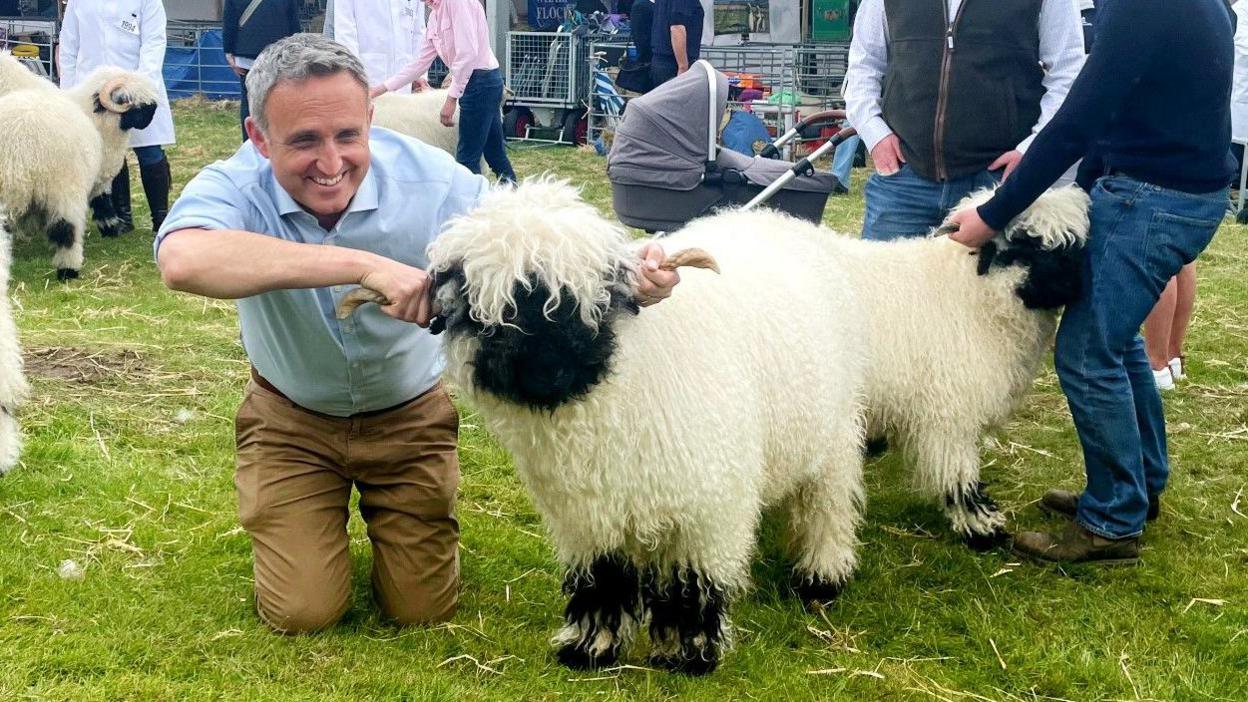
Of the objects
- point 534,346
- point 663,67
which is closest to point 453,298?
point 534,346

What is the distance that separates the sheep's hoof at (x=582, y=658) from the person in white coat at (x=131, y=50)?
7.61m

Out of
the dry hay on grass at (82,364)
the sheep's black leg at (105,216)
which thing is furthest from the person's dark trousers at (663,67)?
the dry hay on grass at (82,364)

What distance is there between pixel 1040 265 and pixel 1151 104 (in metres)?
0.67

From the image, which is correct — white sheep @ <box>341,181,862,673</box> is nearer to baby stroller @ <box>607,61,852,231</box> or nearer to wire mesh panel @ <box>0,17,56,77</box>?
baby stroller @ <box>607,61,852,231</box>

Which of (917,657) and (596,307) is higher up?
(596,307)

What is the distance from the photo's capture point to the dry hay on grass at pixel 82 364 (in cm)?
597

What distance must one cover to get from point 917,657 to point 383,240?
2044 millimetres

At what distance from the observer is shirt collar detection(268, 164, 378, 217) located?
10.5 feet

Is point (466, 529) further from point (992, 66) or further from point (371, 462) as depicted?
point (992, 66)

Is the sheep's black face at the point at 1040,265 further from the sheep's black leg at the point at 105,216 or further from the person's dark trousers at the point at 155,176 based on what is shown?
the sheep's black leg at the point at 105,216

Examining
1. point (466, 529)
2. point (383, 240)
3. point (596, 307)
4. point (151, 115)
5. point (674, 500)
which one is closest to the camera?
point (596, 307)

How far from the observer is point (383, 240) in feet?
10.7

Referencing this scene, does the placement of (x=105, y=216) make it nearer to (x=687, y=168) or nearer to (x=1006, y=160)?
(x=687, y=168)

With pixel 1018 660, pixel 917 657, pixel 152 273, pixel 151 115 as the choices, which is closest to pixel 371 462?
pixel 917 657
